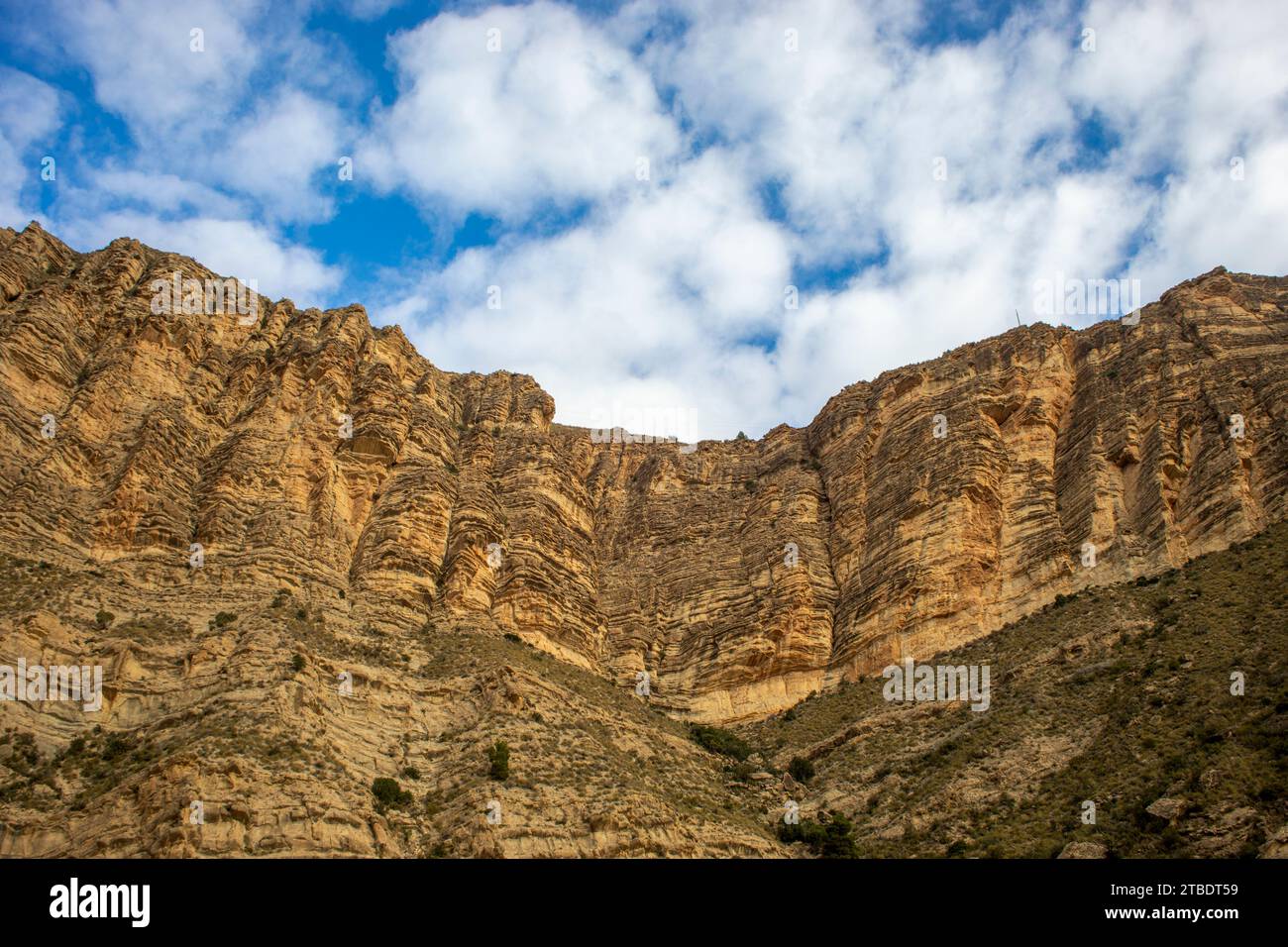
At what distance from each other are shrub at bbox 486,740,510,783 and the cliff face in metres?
11.5

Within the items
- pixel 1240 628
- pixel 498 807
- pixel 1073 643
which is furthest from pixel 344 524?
pixel 1240 628

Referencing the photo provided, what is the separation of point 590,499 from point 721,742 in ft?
86.3

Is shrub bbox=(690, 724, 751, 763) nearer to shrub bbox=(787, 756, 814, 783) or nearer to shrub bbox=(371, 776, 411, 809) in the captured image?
shrub bbox=(787, 756, 814, 783)

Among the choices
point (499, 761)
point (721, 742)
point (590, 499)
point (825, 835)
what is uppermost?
point (590, 499)

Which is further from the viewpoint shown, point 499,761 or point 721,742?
point 721,742

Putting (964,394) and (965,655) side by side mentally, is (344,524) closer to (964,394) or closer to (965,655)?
(965,655)

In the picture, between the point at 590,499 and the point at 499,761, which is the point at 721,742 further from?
the point at 590,499

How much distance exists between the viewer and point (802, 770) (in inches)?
1868

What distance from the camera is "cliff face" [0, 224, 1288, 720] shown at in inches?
2029

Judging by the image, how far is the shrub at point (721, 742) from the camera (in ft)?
172

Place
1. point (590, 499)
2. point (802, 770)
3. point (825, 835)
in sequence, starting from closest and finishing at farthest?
point (825, 835), point (802, 770), point (590, 499)

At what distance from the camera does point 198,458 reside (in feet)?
189

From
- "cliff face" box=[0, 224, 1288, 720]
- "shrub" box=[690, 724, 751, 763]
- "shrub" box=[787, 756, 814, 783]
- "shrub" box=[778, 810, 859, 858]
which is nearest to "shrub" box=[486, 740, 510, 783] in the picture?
"shrub" box=[778, 810, 859, 858]

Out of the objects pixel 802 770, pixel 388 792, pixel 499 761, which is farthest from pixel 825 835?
pixel 388 792
